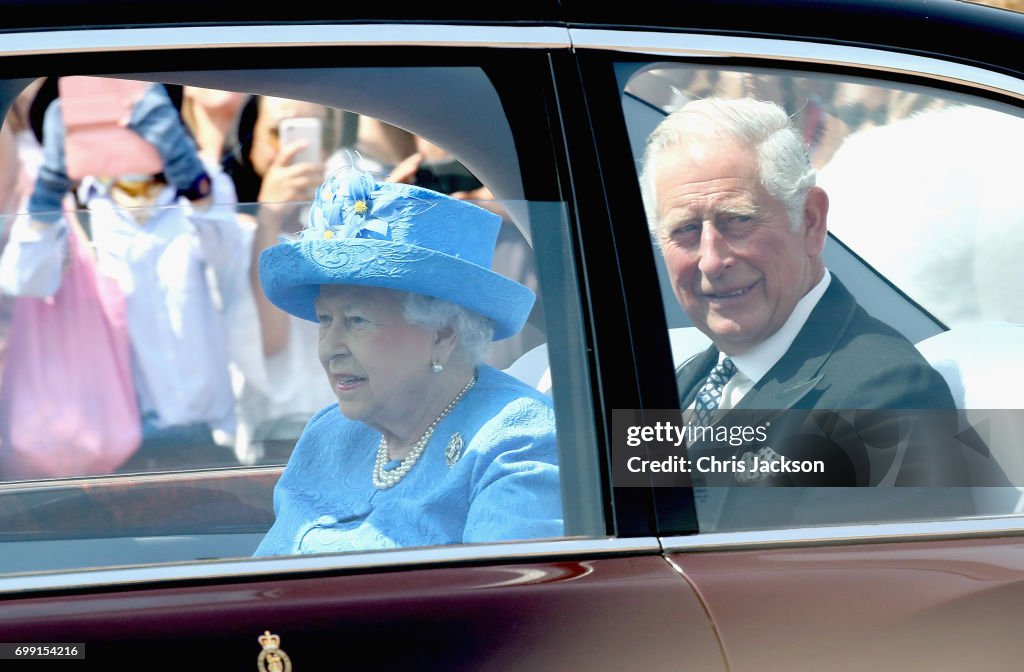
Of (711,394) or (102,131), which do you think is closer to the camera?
(711,394)

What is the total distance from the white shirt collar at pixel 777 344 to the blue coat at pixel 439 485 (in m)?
0.31

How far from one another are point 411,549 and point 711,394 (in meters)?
0.47

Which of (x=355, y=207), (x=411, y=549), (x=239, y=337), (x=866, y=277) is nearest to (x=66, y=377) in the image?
(x=239, y=337)

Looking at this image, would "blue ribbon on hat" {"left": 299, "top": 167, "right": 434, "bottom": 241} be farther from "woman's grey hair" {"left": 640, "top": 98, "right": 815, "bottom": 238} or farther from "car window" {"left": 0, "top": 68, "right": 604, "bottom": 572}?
"woman's grey hair" {"left": 640, "top": 98, "right": 815, "bottom": 238}

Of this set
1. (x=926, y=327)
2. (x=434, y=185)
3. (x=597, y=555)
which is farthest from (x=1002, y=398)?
(x=434, y=185)

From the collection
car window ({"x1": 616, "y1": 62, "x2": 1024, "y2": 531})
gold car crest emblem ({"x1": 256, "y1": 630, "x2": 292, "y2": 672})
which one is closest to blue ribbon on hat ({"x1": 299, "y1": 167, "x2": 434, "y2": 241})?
car window ({"x1": 616, "y1": 62, "x2": 1024, "y2": 531})

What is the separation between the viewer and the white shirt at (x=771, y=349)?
1.71 m

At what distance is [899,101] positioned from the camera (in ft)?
5.57

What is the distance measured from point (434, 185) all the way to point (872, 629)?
862mm

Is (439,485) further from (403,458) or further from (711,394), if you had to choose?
(711,394)

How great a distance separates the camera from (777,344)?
1.73 metres

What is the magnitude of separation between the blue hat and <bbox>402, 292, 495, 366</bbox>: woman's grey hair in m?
0.01

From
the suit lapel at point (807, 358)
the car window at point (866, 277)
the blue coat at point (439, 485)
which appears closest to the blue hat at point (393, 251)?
the blue coat at point (439, 485)

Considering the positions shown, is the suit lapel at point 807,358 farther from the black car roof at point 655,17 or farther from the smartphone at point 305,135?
the smartphone at point 305,135
